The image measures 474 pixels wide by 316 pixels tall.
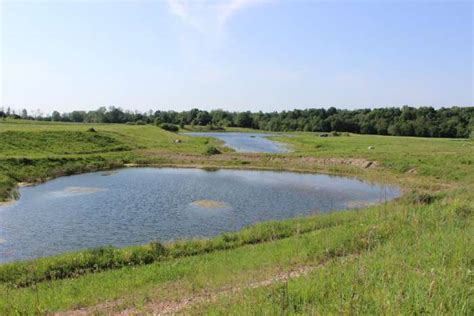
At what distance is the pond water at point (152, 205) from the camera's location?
22375 mm

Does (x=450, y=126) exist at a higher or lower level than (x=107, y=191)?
higher

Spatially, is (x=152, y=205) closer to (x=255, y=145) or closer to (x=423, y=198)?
(x=423, y=198)

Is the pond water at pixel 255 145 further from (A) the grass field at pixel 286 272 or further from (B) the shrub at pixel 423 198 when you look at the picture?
(A) the grass field at pixel 286 272

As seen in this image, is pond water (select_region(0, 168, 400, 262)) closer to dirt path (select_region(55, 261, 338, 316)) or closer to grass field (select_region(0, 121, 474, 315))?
grass field (select_region(0, 121, 474, 315))

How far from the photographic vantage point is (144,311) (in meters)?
9.86

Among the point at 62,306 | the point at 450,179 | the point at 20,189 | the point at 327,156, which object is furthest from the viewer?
the point at 327,156

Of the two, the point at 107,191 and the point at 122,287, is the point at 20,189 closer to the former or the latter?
the point at 107,191

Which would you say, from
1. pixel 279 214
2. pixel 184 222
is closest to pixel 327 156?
pixel 279 214

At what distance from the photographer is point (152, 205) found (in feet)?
101

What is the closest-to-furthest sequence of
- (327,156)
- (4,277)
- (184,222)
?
(4,277) → (184,222) → (327,156)

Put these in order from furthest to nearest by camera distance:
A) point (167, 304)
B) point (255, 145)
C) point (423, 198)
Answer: point (255, 145) → point (423, 198) → point (167, 304)

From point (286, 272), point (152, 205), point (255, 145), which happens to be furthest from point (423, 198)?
point (255, 145)

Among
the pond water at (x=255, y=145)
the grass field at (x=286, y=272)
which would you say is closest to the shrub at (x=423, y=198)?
the grass field at (x=286, y=272)

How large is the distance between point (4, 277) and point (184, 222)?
39.4 ft
